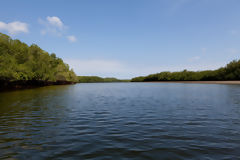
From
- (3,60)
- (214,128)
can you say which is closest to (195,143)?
(214,128)

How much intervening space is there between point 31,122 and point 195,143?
1330 centimetres

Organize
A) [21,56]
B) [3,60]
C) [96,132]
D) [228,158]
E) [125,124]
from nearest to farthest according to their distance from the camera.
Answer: [228,158] < [96,132] < [125,124] < [3,60] < [21,56]

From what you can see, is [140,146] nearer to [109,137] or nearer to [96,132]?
[109,137]

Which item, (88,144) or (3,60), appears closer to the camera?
(88,144)

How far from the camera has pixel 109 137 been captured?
9570 mm

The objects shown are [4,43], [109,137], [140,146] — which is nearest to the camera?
[140,146]

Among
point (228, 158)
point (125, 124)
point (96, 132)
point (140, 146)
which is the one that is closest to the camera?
point (228, 158)

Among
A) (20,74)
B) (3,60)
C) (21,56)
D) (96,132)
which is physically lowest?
(96,132)

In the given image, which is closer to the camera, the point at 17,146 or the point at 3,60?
the point at 17,146

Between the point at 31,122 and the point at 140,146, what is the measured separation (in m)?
10.5

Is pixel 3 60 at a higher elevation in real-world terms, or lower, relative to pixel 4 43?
lower

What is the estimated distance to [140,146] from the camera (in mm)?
8070

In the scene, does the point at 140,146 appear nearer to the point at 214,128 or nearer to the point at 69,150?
the point at 69,150

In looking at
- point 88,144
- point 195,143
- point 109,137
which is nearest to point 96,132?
point 109,137
